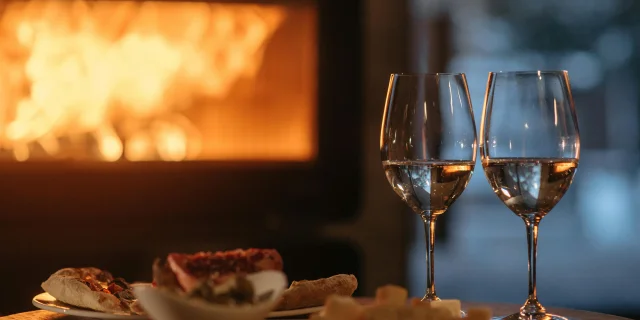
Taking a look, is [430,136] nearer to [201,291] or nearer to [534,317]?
[534,317]

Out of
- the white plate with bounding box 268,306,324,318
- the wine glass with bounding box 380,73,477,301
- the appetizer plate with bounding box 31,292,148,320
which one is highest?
the wine glass with bounding box 380,73,477,301

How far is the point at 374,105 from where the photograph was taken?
279cm

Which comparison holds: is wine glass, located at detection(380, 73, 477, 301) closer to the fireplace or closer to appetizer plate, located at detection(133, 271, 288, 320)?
→ appetizer plate, located at detection(133, 271, 288, 320)

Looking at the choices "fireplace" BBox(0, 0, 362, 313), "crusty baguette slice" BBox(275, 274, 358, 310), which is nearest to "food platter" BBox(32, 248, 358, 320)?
"crusty baguette slice" BBox(275, 274, 358, 310)

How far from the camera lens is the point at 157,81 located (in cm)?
270

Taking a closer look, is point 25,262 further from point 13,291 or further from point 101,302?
point 101,302

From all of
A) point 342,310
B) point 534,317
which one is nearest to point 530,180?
point 534,317

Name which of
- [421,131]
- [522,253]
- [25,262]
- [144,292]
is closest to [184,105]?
[25,262]

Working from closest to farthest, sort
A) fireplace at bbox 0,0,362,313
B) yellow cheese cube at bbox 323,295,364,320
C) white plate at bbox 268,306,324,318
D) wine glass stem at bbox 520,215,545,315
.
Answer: yellow cheese cube at bbox 323,295,364,320 → white plate at bbox 268,306,324,318 → wine glass stem at bbox 520,215,545,315 → fireplace at bbox 0,0,362,313

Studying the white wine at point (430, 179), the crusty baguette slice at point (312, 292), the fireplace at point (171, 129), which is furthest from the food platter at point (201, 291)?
the fireplace at point (171, 129)

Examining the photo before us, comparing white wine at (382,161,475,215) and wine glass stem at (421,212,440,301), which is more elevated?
white wine at (382,161,475,215)

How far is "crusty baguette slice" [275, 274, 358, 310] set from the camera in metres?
1.03

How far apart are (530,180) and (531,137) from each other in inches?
1.9

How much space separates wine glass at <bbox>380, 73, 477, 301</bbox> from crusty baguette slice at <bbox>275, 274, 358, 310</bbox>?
12cm
